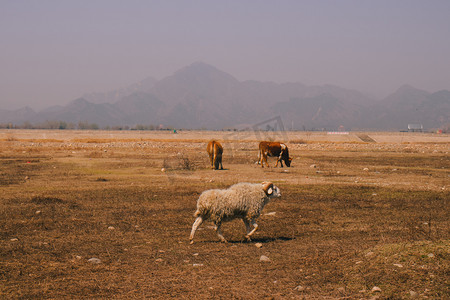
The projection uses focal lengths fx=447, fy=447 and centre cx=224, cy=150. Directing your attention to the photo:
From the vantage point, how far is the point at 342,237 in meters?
11.7

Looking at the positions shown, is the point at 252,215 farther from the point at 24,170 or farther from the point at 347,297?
the point at 24,170

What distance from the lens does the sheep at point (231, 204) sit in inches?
431

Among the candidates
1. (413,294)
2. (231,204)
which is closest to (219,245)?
(231,204)

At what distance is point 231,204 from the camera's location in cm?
1116

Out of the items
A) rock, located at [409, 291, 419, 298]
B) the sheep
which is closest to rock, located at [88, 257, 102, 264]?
the sheep

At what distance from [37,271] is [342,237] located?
24.2 ft

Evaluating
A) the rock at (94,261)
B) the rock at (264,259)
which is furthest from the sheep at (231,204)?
the rock at (94,261)

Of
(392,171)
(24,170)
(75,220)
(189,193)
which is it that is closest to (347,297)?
(75,220)

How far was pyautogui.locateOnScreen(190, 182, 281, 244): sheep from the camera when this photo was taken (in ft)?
35.9

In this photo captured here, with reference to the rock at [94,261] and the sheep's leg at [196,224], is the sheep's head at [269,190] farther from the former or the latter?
the rock at [94,261]

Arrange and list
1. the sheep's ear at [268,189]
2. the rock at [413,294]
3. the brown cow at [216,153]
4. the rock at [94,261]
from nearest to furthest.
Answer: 1. the rock at [413,294]
2. the rock at [94,261]
3. the sheep's ear at [268,189]
4. the brown cow at [216,153]

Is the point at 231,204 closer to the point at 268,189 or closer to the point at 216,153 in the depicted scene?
the point at 268,189

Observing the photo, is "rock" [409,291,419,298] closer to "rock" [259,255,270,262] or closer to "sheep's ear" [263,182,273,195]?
"rock" [259,255,270,262]

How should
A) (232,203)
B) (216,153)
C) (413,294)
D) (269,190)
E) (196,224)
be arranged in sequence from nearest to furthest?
1. (413,294)
2. (196,224)
3. (232,203)
4. (269,190)
5. (216,153)
